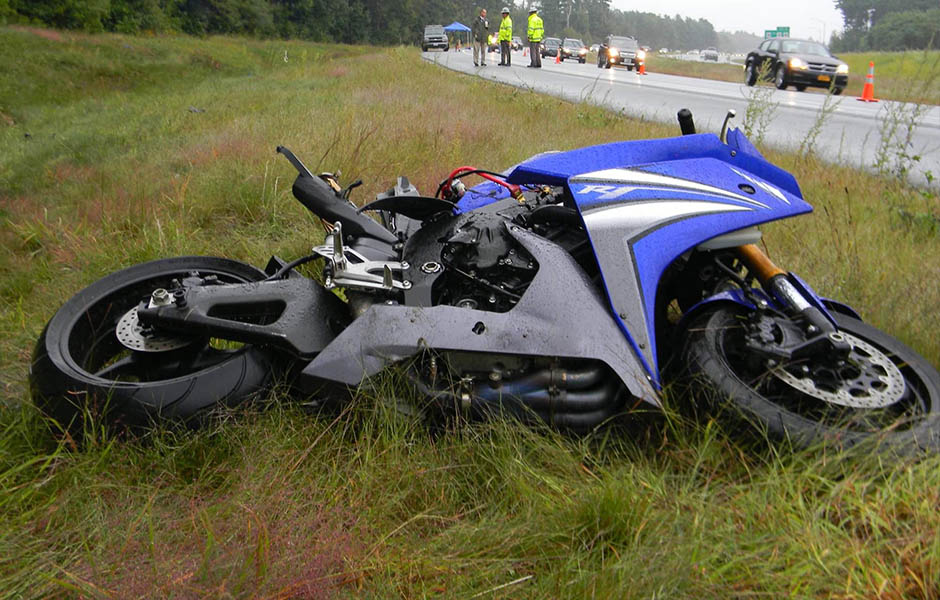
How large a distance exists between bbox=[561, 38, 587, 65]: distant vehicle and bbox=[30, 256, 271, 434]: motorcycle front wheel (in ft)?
119

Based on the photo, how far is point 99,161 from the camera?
8.20 m

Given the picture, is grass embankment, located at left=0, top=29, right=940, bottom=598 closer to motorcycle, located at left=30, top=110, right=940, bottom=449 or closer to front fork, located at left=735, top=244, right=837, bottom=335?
motorcycle, located at left=30, top=110, right=940, bottom=449

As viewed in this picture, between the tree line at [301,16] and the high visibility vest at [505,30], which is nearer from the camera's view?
the high visibility vest at [505,30]

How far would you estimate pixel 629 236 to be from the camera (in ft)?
7.36

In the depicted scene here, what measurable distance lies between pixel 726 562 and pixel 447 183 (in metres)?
2.11

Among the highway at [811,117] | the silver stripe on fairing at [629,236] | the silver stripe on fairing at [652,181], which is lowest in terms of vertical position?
the highway at [811,117]

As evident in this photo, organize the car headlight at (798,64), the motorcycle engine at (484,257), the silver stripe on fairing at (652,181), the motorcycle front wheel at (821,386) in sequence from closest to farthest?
the motorcycle front wheel at (821,386), the silver stripe on fairing at (652,181), the motorcycle engine at (484,257), the car headlight at (798,64)

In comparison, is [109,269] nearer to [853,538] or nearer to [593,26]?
[853,538]

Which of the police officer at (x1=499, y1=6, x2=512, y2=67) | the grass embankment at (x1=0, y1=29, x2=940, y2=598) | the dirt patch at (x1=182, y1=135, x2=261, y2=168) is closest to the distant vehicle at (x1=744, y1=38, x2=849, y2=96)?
the police officer at (x1=499, y1=6, x2=512, y2=67)

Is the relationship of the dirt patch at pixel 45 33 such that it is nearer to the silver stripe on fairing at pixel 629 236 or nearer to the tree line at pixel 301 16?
the tree line at pixel 301 16

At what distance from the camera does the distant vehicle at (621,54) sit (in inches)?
1145

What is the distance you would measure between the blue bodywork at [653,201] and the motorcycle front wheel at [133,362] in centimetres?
131

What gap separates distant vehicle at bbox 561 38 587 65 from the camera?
120 ft

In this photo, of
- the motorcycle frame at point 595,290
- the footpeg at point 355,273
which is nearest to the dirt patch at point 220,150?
the footpeg at point 355,273
